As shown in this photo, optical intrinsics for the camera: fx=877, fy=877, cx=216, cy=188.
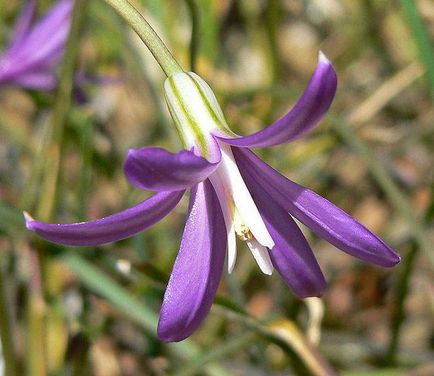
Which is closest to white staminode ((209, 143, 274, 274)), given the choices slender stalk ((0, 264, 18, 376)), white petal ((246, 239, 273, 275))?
white petal ((246, 239, 273, 275))

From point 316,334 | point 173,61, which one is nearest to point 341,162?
point 316,334

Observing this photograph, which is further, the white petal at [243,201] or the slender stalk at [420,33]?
the slender stalk at [420,33]

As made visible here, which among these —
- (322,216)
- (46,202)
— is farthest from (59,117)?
(322,216)

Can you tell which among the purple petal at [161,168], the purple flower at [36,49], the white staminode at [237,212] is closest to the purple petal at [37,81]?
the purple flower at [36,49]

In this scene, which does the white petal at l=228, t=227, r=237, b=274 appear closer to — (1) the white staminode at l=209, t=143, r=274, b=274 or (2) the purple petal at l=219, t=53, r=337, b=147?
(1) the white staminode at l=209, t=143, r=274, b=274

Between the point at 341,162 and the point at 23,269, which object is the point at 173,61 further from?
the point at 341,162

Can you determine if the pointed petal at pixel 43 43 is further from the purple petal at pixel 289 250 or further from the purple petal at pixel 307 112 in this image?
the purple petal at pixel 307 112
